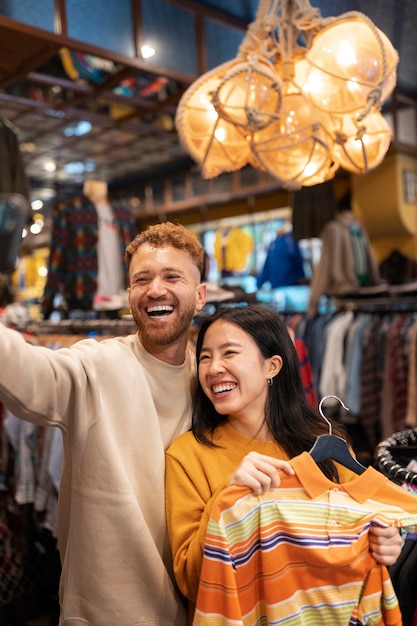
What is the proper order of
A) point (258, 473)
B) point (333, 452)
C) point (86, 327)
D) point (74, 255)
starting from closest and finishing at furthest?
point (258, 473) → point (333, 452) → point (86, 327) → point (74, 255)

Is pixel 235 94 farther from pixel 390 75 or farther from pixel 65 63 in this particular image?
pixel 65 63

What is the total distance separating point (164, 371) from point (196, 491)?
13.2 inches

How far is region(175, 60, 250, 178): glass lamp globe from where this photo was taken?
253 centimetres

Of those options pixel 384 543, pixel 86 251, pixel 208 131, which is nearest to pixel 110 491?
pixel 384 543

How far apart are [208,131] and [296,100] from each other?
42cm

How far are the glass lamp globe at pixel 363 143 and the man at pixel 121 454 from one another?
→ 1.25 metres

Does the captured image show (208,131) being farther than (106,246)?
No

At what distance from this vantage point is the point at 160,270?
62.0 inches

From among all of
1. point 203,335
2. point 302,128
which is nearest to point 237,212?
point 302,128

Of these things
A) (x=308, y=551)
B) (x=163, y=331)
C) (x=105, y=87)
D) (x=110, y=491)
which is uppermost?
(x=105, y=87)

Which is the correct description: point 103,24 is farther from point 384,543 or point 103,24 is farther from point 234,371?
point 384,543

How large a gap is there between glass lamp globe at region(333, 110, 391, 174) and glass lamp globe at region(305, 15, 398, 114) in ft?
0.42

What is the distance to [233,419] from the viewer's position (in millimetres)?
1609

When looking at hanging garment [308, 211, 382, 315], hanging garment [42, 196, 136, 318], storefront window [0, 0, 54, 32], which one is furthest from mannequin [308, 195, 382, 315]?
storefront window [0, 0, 54, 32]
